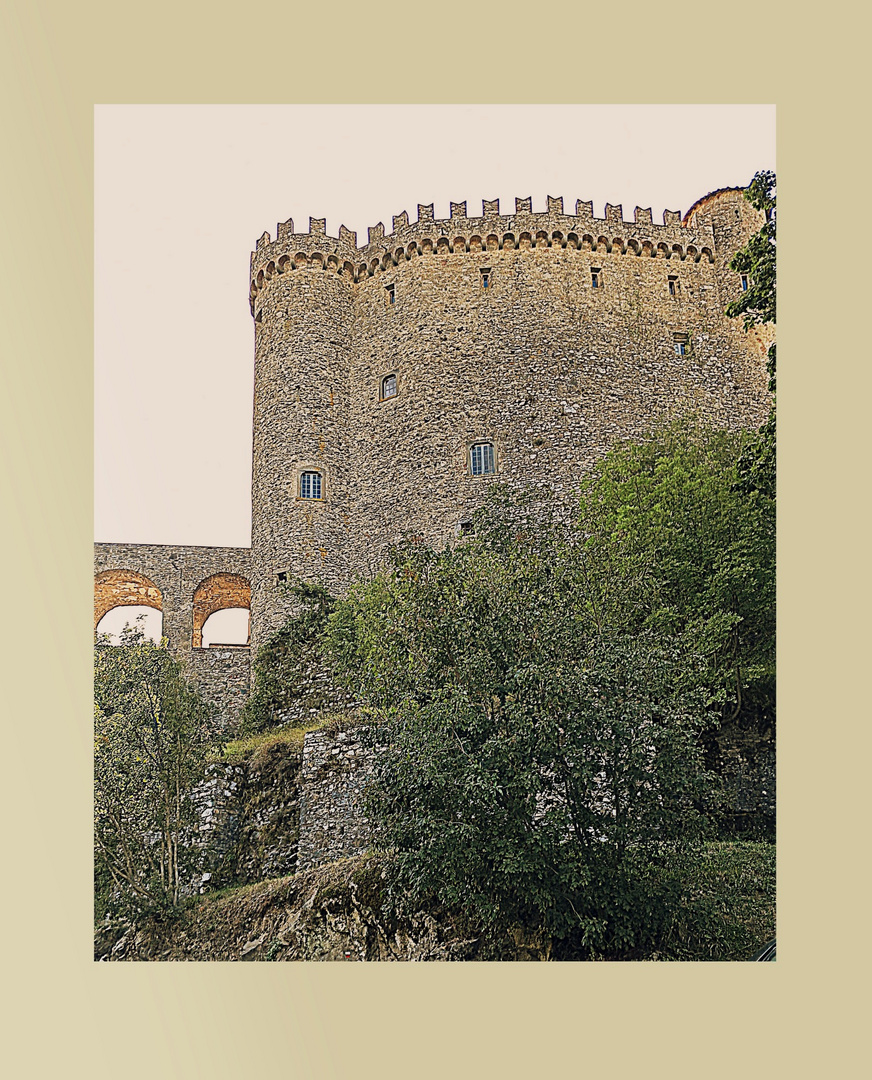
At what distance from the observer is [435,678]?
13.8m

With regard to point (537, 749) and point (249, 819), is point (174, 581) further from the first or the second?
point (537, 749)

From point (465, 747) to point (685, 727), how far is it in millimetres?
3321

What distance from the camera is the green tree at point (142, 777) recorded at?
674 inches

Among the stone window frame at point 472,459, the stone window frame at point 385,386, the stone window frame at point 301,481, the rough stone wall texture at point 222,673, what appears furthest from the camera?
the rough stone wall texture at point 222,673

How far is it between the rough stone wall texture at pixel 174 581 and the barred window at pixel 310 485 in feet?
13.5

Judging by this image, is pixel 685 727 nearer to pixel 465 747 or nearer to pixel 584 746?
pixel 584 746

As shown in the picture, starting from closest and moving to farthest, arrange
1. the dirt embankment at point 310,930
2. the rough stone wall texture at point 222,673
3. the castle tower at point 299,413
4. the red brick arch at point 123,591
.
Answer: the dirt embankment at point 310,930, the castle tower at point 299,413, the rough stone wall texture at point 222,673, the red brick arch at point 123,591

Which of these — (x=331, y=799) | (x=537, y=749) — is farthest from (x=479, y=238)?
(x=537, y=749)

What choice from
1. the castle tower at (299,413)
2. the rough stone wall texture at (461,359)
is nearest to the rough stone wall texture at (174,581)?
the castle tower at (299,413)

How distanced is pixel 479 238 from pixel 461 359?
152 inches

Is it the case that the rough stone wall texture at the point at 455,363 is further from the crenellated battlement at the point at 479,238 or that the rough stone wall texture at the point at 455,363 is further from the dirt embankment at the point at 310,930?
the dirt embankment at the point at 310,930

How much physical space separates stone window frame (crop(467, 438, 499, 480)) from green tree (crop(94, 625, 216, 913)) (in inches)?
378

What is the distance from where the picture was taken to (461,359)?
26391mm
